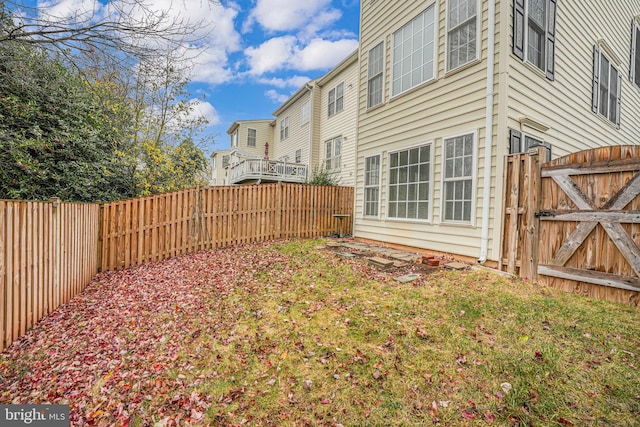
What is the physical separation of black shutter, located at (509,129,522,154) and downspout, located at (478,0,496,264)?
343 mm

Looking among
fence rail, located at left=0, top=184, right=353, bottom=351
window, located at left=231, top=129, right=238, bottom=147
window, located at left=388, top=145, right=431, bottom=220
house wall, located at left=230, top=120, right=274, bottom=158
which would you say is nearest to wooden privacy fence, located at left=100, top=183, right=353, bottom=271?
fence rail, located at left=0, top=184, right=353, bottom=351

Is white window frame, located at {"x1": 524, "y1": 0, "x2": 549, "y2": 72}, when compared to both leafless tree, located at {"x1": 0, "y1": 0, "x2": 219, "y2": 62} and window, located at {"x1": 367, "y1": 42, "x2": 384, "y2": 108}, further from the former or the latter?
leafless tree, located at {"x1": 0, "y1": 0, "x2": 219, "y2": 62}

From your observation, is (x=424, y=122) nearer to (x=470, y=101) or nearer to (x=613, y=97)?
(x=470, y=101)

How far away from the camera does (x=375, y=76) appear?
8305 mm

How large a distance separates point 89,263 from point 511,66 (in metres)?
8.70

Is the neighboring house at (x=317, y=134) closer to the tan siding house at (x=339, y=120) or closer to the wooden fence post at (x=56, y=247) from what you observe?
the tan siding house at (x=339, y=120)

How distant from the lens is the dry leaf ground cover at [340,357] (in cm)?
216

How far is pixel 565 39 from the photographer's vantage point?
664 cm

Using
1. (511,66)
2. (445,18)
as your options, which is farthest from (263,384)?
(445,18)

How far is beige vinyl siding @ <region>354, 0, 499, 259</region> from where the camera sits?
215 inches

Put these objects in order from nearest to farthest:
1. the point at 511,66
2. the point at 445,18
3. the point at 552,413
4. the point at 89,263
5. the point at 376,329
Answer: the point at 552,413, the point at 376,329, the point at 511,66, the point at 89,263, the point at 445,18

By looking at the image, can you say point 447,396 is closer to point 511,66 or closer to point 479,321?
point 479,321

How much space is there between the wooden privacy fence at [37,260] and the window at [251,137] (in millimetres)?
18510

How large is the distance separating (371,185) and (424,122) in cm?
232
